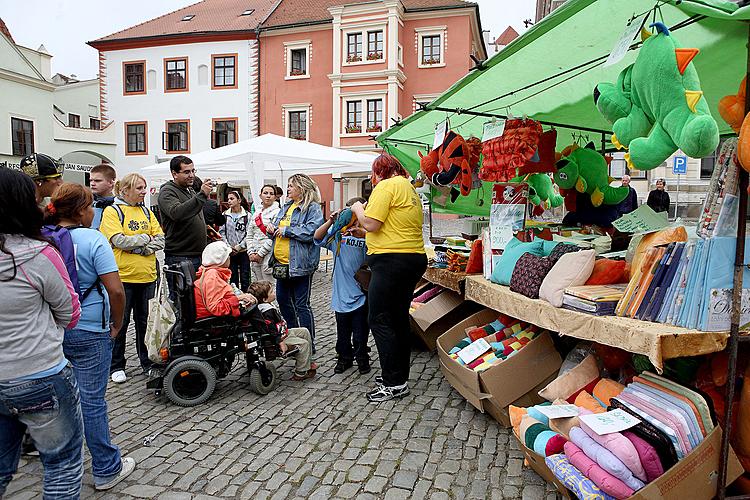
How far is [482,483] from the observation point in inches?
118

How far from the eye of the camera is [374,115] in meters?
26.8

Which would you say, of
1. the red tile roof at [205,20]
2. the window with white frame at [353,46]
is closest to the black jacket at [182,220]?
the window with white frame at [353,46]

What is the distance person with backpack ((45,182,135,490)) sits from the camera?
108 inches

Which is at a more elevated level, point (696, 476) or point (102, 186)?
point (102, 186)

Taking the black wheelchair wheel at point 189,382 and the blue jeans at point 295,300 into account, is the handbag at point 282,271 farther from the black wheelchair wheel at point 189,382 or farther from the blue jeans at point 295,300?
the black wheelchair wheel at point 189,382

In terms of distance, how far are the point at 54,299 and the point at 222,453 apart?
167cm

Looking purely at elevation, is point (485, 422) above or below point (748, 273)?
below

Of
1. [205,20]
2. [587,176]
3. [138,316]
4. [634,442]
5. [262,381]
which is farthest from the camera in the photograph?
[205,20]

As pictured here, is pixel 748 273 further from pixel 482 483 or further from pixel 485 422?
pixel 485 422

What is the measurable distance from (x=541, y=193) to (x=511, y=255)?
1.05 metres

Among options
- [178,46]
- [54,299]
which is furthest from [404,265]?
[178,46]

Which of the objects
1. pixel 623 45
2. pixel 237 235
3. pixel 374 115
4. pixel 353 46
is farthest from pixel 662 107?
pixel 353 46

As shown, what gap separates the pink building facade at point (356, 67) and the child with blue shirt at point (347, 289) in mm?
21463

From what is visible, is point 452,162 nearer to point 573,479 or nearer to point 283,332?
point 283,332
